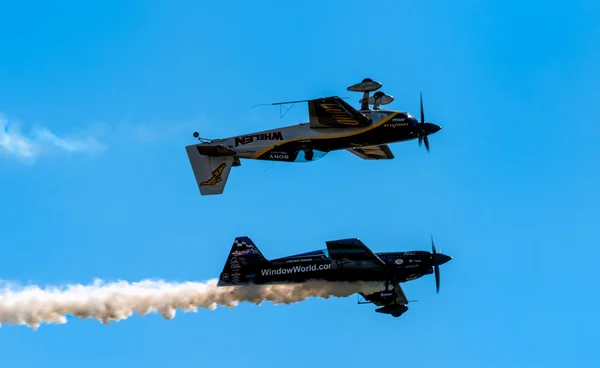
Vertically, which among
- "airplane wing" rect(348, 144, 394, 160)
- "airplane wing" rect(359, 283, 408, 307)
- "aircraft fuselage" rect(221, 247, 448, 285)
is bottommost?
"airplane wing" rect(359, 283, 408, 307)

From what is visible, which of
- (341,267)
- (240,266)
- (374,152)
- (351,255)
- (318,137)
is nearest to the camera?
(351,255)

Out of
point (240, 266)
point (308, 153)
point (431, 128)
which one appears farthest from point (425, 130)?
point (240, 266)

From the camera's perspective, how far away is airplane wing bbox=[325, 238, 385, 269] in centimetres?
7162

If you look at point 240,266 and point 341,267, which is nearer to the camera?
point 341,267

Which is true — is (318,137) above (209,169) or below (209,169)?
above

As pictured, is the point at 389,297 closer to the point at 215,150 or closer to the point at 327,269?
the point at 327,269

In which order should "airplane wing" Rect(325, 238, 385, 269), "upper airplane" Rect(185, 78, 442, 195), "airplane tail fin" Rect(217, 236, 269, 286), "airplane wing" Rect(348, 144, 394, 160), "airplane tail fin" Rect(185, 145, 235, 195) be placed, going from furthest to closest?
1. "airplane wing" Rect(348, 144, 394, 160)
2. "airplane tail fin" Rect(185, 145, 235, 195)
3. "airplane tail fin" Rect(217, 236, 269, 286)
4. "upper airplane" Rect(185, 78, 442, 195)
5. "airplane wing" Rect(325, 238, 385, 269)

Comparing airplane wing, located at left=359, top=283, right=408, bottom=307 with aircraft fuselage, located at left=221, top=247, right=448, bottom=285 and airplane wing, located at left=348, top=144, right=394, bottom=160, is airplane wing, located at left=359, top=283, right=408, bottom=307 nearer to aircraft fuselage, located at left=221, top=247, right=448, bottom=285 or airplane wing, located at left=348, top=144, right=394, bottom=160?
aircraft fuselage, located at left=221, top=247, right=448, bottom=285

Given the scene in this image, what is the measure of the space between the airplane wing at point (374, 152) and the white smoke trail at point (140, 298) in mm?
7925

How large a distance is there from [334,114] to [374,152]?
223 inches

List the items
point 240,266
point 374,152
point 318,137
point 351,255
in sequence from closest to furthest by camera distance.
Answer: point 351,255
point 318,137
point 240,266
point 374,152

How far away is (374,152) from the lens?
78.2 m

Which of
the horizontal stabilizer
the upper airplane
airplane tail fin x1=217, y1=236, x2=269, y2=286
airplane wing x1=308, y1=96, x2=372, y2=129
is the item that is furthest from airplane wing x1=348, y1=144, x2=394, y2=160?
airplane tail fin x1=217, y1=236, x2=269, y2=286

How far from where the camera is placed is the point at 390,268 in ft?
239
